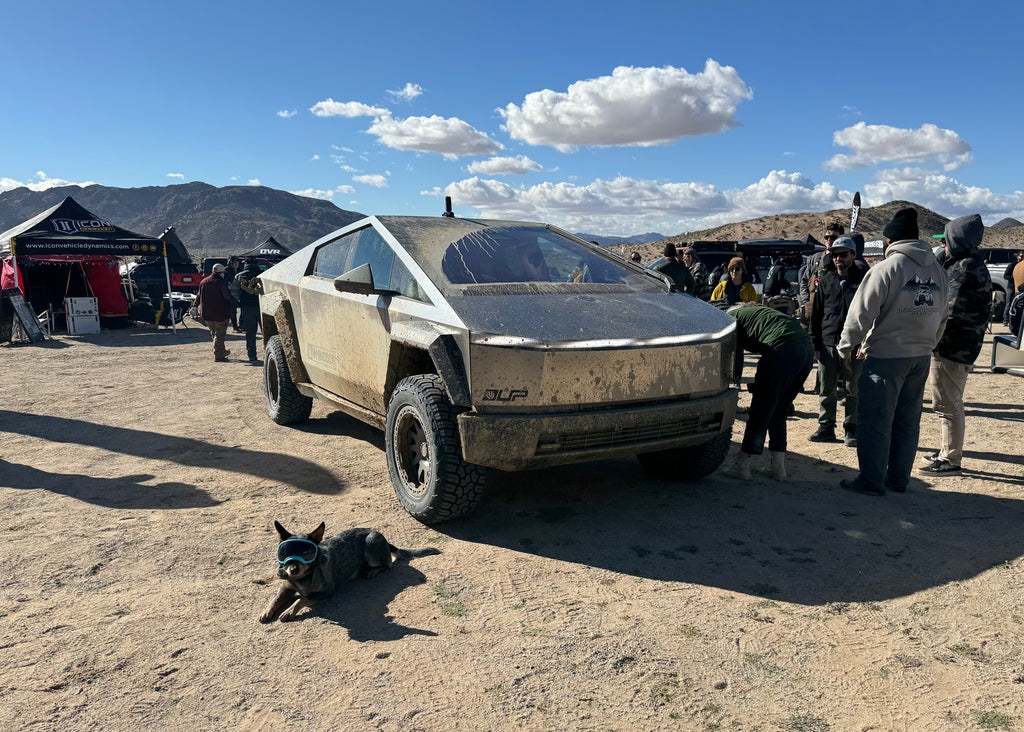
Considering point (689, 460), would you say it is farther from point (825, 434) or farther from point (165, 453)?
point (165, 453)

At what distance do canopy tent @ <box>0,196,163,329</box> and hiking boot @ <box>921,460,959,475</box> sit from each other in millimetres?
16382

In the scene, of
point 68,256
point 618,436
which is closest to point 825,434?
point 618,436

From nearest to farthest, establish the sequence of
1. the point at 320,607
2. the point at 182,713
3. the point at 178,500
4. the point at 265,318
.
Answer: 1. the point at 182,713
2. the point at 320,607
3. the point at 178,500
4. the point at 265,318

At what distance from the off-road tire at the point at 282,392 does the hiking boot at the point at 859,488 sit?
14.0ft

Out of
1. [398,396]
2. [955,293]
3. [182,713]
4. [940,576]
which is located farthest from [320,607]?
[955,293]

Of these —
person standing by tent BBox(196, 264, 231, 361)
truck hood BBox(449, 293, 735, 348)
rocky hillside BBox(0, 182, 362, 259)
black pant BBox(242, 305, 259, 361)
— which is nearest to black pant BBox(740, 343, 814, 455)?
truck hood BBox(449, 293, 735, 348)

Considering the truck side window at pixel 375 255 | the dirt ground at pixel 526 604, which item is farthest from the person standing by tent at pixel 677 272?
the truck side window at pixel 375 255

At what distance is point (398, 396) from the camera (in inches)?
148

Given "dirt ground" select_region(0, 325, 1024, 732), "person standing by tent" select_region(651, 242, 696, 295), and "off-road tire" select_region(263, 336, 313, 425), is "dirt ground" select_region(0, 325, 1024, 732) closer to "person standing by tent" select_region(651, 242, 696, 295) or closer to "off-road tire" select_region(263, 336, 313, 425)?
"off-road tire" select_region(263, 336, 313, 425)

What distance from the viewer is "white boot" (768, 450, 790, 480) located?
15.3 feet

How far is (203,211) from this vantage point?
153 meters

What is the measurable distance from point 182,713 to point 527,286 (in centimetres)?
266

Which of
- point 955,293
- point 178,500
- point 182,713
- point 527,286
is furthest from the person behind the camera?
point 955,293

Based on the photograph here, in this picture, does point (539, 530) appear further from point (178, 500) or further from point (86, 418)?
point (86, 418)
